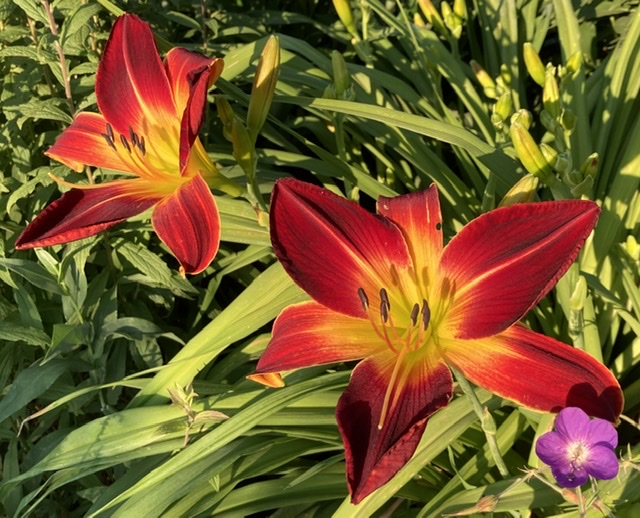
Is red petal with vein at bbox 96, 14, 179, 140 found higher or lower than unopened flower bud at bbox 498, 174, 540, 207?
higher

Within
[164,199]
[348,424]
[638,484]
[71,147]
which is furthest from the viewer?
[71,147]

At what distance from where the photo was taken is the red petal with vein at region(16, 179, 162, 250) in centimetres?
96

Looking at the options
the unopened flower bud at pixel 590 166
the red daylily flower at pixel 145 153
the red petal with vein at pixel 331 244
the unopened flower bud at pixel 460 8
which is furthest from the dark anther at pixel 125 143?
the unopened flower bud at pixel 460 8

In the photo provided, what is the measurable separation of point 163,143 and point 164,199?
0.12m

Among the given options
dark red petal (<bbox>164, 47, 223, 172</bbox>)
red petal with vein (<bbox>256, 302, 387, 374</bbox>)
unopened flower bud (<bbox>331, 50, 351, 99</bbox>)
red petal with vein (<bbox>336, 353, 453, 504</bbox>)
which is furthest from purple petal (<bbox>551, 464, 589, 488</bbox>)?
unopened flower bud (<bbox>331, 50, 351, 99</bbox>)

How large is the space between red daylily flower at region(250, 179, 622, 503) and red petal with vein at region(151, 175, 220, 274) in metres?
0.15

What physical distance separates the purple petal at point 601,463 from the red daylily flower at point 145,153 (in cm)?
50

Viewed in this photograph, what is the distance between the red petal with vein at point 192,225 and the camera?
0.92 meters

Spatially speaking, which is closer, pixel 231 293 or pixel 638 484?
pixel 638 484

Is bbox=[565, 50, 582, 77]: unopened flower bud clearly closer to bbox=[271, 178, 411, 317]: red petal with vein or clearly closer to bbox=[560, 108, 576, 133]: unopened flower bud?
bbox=[560, 108, 576, 133]: unopened flower bud

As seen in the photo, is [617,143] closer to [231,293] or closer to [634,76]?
[634,76]

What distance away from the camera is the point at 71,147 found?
1.13m

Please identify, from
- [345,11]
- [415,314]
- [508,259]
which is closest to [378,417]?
[415,314]

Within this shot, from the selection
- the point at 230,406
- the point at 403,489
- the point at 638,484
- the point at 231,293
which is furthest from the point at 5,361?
the point at 638,484
